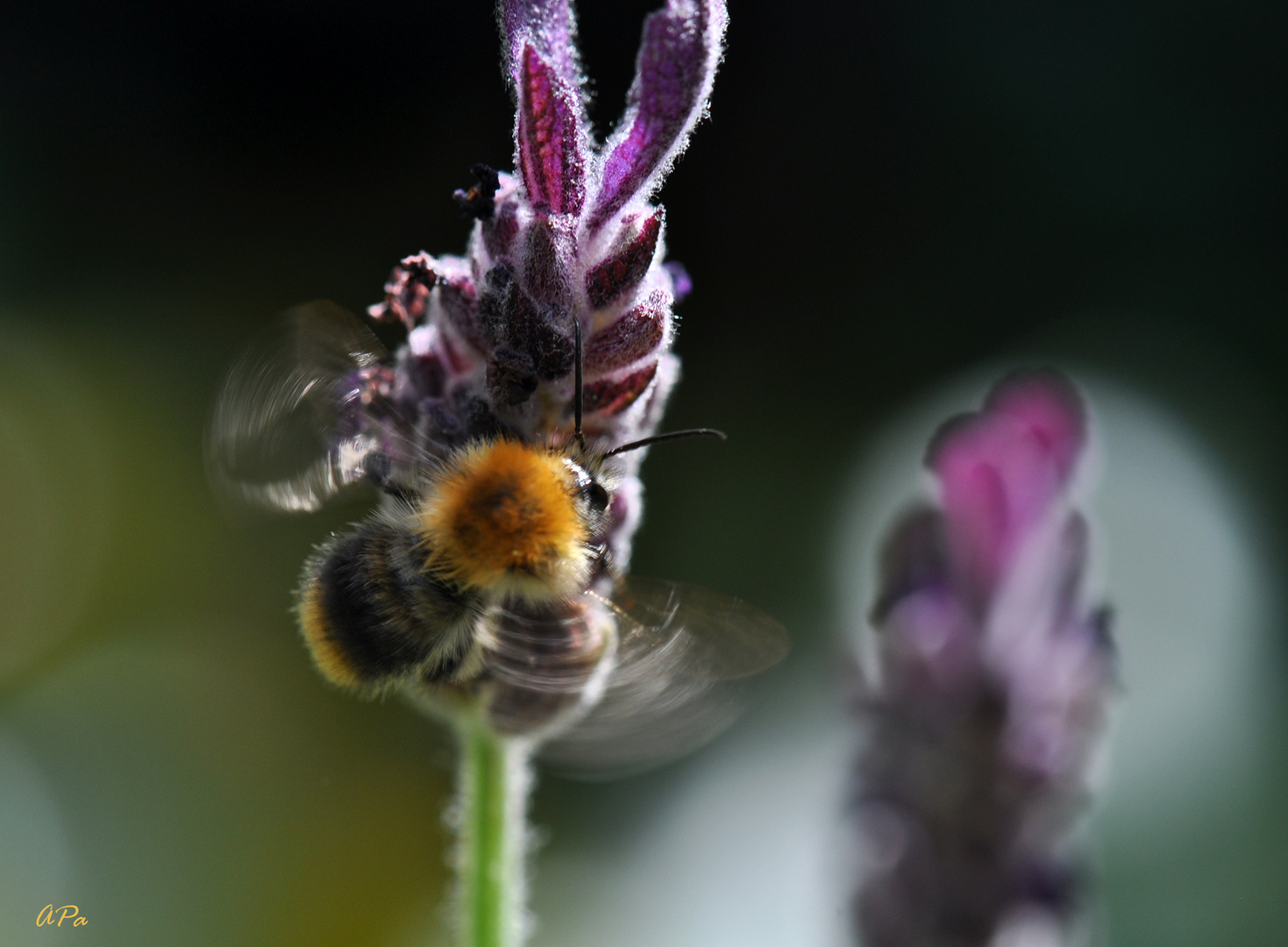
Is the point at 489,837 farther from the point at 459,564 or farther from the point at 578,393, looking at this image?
the point at 578,393

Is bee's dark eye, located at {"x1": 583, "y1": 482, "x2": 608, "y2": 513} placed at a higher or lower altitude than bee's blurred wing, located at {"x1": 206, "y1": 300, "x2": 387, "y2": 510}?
lower

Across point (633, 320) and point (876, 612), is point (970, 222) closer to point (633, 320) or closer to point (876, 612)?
point (876, 612)

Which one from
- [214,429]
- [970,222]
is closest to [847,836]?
[214,429]

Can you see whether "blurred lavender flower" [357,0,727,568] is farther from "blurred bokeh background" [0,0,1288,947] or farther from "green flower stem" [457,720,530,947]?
"blurred bokeh background" [0,0,1288,947]

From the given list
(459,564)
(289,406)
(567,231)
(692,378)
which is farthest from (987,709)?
(692,378)

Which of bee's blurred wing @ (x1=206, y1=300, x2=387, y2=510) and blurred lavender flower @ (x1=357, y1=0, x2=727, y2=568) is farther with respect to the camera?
bee's blurred wing @ (x1=206, y1=300, x2=387, y2=510)

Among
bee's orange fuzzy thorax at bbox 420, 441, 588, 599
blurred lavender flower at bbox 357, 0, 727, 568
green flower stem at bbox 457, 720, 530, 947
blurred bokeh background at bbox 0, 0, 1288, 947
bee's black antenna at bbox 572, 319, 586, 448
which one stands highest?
blurred bokeh background at bbox 0, 0, 1288, 947
